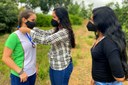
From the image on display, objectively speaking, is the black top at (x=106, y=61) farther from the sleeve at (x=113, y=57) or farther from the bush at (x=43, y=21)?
the bush at (x=43, y=21)

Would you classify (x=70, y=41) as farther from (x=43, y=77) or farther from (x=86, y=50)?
(x=86, y=50)

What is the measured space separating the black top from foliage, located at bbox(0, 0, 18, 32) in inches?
497

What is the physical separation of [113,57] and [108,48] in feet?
0.28

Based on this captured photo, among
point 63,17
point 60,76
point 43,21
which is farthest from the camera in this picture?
point 43,21

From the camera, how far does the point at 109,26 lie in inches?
97.7

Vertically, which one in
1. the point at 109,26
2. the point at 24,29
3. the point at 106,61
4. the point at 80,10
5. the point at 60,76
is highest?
the point at 109,26

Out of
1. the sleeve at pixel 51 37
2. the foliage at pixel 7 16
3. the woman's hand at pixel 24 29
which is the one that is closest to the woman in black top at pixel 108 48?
the sleeve at pixel 51 37

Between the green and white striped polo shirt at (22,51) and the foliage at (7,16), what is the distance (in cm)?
1177

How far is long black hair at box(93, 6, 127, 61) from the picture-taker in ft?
8.05

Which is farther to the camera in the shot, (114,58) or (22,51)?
(22,51)

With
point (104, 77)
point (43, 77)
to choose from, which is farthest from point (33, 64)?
point (43, 77)

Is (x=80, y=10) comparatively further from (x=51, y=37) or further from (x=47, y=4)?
(x=51, y=37)

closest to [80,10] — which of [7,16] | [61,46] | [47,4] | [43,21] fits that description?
[47,4]

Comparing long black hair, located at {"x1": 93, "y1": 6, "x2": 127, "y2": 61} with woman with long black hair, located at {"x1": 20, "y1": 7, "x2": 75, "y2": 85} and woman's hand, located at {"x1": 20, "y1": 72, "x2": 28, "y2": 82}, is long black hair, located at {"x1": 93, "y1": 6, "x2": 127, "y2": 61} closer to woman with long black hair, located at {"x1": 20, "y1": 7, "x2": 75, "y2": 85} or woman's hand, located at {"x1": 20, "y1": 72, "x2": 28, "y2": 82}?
woman with long black hair, located at {"x1": 20, "y1": 7, "x2": 75, "y2": 85}
